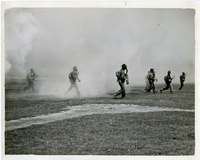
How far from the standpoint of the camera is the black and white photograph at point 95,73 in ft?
16.2

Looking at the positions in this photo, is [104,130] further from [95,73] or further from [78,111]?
[95,73]

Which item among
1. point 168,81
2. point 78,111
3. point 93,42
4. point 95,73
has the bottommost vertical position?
point 78,111

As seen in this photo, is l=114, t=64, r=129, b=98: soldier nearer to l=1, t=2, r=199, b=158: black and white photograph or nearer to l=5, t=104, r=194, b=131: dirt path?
l=1, t=2, r=199, b=158: black and white photograph

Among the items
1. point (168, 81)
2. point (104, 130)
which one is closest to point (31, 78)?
point (104, 130)

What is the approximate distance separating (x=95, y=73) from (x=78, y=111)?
0.93m

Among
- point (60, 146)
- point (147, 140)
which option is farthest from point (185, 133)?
point (60, 146)

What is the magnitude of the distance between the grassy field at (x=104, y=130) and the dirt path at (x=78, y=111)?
0.07m

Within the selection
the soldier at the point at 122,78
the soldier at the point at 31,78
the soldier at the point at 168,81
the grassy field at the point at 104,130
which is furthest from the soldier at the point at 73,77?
the soldier at the point at 168,81

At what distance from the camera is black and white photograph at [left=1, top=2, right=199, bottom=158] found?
4.93 meters

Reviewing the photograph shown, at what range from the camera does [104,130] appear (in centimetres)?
491

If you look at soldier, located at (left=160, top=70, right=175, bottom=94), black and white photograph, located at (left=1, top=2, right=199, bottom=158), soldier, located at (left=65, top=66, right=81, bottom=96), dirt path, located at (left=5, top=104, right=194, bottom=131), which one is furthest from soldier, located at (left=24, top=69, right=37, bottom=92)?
soldier, located at (left=160, top=70, right=175, bottom=94)

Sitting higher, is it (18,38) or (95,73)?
(18,38)

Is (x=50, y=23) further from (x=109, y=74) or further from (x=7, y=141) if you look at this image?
(x=7, y=141)

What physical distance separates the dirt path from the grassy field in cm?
7
